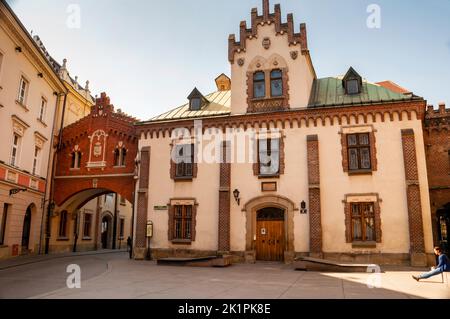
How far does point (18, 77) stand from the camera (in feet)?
69.4

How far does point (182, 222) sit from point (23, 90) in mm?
12595

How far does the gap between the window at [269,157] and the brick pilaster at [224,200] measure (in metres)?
1.94

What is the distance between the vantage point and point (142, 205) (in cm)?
2269

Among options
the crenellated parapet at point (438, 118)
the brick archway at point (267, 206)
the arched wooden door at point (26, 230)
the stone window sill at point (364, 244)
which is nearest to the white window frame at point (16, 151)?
the arched wooden door at point (26, 230)

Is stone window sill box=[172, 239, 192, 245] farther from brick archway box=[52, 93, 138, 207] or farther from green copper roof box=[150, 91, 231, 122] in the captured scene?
green copper roof box=[150, 91, 231, 122]

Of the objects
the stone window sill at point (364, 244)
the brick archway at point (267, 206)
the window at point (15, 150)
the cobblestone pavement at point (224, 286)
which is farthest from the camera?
the window at point (15, 150)

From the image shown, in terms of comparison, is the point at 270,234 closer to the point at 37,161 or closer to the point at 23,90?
the point at 37,161

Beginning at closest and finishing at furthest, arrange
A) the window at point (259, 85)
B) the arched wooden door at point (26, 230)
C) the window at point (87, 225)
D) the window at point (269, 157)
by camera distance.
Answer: the window at point (269, 157), the window at point (259, 85), the arched wooden door at point (26, 230), the window at point (87, 225)

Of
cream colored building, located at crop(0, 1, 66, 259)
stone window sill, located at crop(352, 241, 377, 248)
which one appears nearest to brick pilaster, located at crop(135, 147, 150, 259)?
cream colored building, located at crop(0, 1, 66, 259)

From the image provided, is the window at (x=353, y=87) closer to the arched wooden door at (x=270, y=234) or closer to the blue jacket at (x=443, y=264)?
the arched wooden door at (x=270, y=234)

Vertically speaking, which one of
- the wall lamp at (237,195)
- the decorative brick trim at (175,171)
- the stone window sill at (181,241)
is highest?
the decorative brick trim at (175,171)

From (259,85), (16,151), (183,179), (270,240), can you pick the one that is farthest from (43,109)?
(270,240)

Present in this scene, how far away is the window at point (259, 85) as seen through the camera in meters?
22.5

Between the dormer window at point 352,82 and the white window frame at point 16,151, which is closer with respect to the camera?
the white window frame at point 16,151
